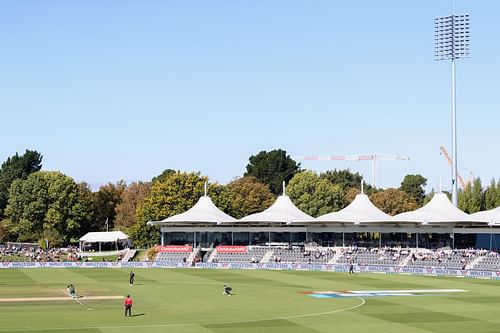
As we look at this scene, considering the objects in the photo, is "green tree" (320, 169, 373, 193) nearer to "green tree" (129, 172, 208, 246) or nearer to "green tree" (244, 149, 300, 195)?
"green tree" (244, 149, 300, 195)

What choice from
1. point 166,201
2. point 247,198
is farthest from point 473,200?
point 166,201

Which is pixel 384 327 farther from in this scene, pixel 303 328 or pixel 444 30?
pixel 444 30

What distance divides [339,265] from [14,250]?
44282mm

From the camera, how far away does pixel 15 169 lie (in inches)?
5886

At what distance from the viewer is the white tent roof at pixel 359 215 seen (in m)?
99.3

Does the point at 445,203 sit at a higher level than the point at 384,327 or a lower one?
higher

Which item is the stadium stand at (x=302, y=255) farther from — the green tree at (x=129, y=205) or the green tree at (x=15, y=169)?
the green tree at (x=15, y=169)

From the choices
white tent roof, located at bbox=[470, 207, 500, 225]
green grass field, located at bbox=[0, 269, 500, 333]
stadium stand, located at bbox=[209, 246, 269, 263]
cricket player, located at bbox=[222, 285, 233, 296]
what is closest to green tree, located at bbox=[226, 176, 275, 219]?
stadium stand, located at bbox=[209, 246, 269, 263]

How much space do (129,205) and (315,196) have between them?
107 feet

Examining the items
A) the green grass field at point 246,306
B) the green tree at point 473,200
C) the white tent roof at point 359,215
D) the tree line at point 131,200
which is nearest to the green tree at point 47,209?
the tree line at point 131,200

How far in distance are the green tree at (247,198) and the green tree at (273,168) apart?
1879 cm

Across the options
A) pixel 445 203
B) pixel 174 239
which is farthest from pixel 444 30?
pixel 174 239

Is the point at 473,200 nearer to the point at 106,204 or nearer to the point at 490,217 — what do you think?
the point at 490,217

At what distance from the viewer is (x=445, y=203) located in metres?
96.5
